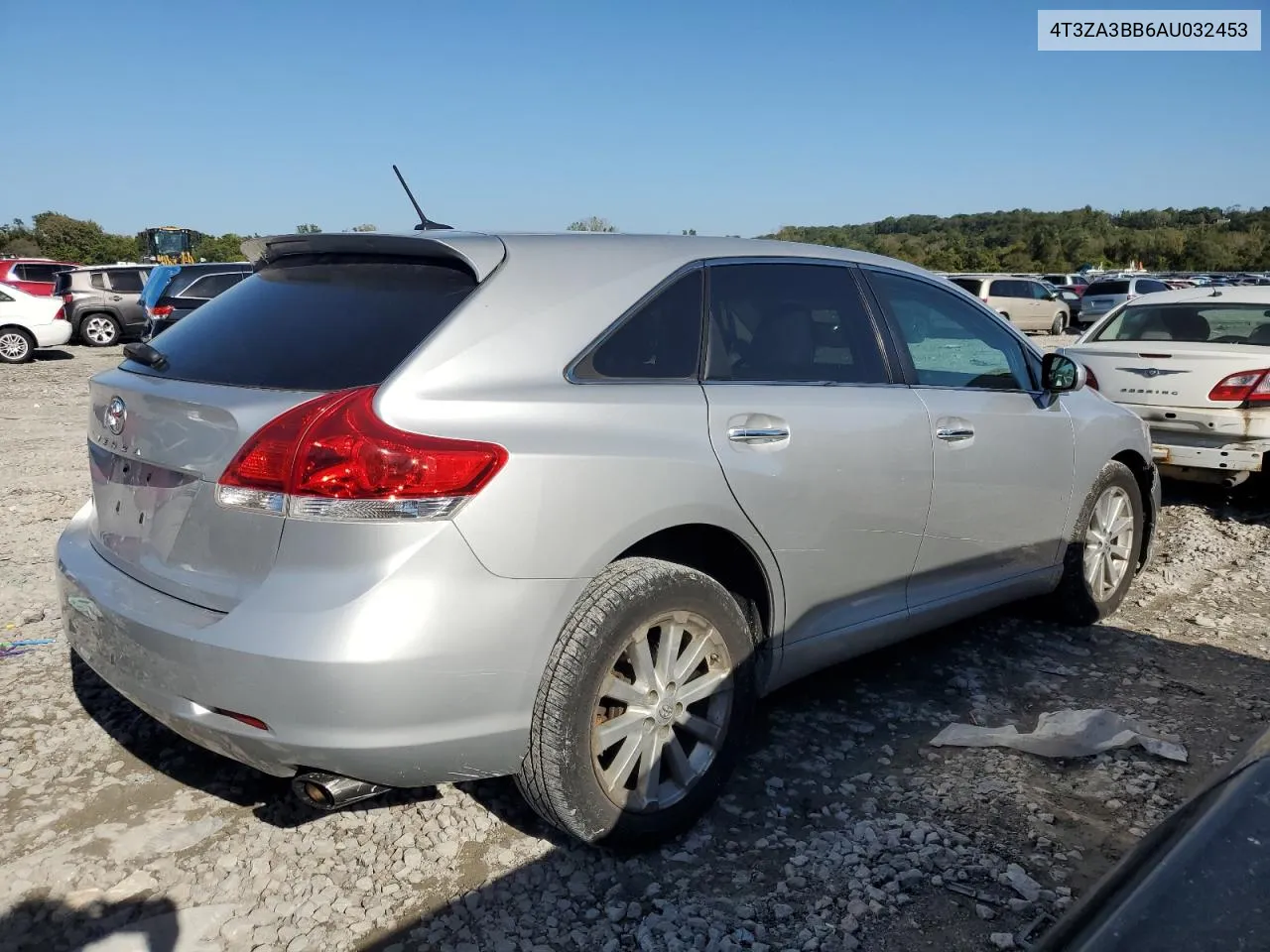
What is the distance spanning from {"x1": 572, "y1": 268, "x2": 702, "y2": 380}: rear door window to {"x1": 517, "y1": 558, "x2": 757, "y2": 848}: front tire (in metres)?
0.52

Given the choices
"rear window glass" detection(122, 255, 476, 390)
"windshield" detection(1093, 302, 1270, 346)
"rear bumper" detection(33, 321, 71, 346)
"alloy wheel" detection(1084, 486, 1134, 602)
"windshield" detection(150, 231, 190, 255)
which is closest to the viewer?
"rear window glass" detection(122, 255, 476, 390)

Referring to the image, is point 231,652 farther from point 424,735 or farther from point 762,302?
point 762,302

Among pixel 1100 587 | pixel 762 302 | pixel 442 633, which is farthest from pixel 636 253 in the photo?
pixel 1100 587

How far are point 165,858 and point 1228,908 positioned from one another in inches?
99.1

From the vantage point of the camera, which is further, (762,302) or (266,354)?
(762,302)

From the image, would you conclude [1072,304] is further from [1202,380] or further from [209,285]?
[1202,380]

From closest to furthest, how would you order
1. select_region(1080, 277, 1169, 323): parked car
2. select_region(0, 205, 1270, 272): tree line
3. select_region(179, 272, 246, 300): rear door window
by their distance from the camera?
select_region(179, 272, 246, 300): rear door window → select_region(1080, 277, 1169, 323): parked car → select_region(0, 205, 1270, 272): tree line

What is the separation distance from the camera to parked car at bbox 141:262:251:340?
16562 mm

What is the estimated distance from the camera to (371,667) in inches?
85.8

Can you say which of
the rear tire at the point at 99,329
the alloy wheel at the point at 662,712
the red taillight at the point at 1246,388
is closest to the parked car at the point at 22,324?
the rear tire at the point at 99,329

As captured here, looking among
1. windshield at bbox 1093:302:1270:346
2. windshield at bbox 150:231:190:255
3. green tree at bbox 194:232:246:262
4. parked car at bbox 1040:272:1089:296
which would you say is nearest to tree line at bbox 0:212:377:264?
green tree at bbox 194:232:246:262

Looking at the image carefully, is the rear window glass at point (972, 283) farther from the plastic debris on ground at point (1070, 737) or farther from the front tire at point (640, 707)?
the front tire at point (640, 707)

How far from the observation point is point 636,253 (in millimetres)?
2932

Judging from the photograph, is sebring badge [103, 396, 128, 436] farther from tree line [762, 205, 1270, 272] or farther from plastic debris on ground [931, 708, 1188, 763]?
tree line [762, 205, 1270, 272]
